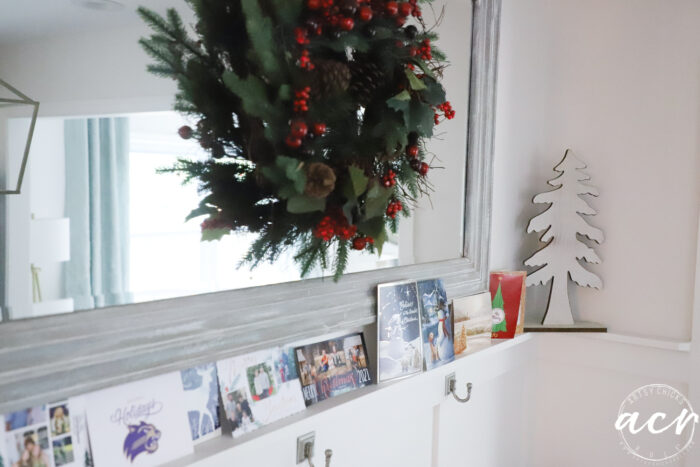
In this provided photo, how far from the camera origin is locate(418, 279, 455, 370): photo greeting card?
4.21 feet

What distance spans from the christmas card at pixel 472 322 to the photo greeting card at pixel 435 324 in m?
0.05

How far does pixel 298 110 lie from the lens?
84 centimetres

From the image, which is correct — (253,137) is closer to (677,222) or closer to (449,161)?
(449,161)

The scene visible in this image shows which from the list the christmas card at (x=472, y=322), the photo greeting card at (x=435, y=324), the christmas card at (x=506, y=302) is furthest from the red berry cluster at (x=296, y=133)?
the christmas card at (x=506, y=302)

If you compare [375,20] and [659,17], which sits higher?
[659,17]

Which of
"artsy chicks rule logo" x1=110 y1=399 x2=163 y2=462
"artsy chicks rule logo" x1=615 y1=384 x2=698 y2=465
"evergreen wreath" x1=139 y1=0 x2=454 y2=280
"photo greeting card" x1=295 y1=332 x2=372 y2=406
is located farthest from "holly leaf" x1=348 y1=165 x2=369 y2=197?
"artsy chicks rule logo" x1=615 y1=384 x2=698 y2=465

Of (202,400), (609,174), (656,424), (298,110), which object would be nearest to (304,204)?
(298,110)

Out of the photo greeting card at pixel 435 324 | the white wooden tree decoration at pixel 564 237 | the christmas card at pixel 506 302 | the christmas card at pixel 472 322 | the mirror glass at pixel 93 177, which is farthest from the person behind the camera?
the white wooden tree decoration at pixel 564 237

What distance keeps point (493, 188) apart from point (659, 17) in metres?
0.72

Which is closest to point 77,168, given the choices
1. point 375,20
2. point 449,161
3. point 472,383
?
point 375,20

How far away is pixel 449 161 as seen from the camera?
1399mm

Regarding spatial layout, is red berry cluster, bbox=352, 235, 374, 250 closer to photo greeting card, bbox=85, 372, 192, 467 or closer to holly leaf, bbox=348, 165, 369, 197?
holly leaf, bbox=348, 165, 369, 197

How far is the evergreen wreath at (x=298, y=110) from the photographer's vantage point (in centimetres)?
83

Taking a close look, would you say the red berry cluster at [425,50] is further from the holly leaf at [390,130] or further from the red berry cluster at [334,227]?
the red berry cluster at [334,227]
